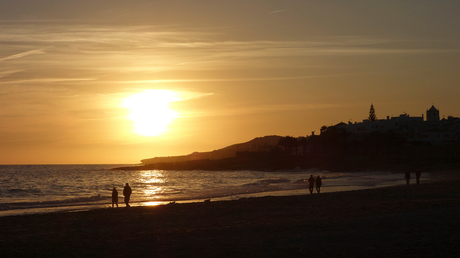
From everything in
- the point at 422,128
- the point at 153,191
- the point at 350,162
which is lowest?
the point at 153,191

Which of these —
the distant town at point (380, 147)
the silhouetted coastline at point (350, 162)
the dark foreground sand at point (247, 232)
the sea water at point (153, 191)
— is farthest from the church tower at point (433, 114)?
the dark foreground sand at point (247, 232)

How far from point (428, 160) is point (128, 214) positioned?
100 meters

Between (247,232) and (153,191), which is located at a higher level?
(247,232)

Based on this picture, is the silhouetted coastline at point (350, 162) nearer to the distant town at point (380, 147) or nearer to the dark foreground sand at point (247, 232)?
the distant town at point (380, 147)

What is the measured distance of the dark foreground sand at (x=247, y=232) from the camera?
38.2 feet

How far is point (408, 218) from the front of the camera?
16.1 metres

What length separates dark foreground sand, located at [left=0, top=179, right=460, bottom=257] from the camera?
11648 millimetres

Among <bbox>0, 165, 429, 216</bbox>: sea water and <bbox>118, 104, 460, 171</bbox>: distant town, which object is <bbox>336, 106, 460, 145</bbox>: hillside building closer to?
<bbox>118, 104, 460, 171</bbox>: distant town

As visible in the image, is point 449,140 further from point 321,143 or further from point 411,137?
point 321,143

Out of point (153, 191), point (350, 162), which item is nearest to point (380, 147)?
point (350, 162)

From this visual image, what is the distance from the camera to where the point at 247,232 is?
594 inches

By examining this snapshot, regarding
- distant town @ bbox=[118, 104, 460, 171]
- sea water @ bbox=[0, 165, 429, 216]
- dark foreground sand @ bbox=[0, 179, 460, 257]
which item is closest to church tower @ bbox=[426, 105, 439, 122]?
distant town @ bbox=[118, 104, 460, 171]

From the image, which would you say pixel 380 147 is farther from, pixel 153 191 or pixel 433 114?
pixel 153 191

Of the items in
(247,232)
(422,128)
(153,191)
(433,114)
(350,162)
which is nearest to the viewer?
(247,232)
